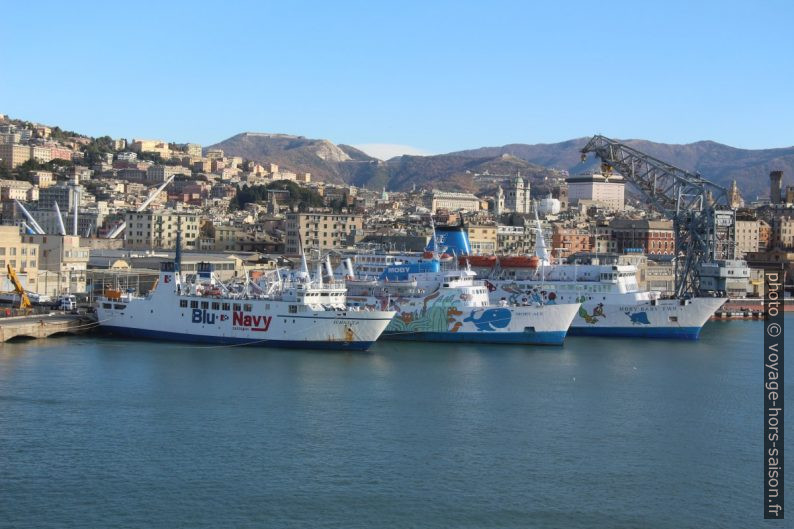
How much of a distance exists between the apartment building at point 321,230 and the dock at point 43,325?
84.8ft

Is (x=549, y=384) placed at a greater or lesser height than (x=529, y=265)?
lesser

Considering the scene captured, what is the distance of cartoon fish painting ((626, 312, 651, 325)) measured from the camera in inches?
1257

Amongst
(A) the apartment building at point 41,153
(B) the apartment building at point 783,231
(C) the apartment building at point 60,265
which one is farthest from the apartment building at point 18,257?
(A) the apartment building at point 41,153

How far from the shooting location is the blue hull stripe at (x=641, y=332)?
31.9 m

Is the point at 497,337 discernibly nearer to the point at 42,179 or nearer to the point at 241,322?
the point at 241,322

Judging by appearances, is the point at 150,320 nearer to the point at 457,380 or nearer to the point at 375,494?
the point at 457,380

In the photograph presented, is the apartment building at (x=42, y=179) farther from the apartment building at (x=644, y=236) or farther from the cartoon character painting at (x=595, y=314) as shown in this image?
the cartoon character painting at (x=595, y=314)

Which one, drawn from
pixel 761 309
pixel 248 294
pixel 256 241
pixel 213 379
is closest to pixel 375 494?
pixel 213 379

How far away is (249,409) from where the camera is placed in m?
18.9

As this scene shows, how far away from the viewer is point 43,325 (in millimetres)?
27422

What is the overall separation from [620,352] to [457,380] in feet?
23.5

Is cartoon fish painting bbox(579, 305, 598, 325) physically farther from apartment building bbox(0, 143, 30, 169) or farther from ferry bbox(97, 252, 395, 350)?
apartment building bbox(0, 143, 30, 169)

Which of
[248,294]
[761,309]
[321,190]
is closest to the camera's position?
[248,294]

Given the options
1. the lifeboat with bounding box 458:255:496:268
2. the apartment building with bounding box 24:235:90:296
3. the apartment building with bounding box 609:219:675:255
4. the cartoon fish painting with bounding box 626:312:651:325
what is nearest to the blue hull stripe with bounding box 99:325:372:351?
the lifeboat with bounding box 458:255:496:268
